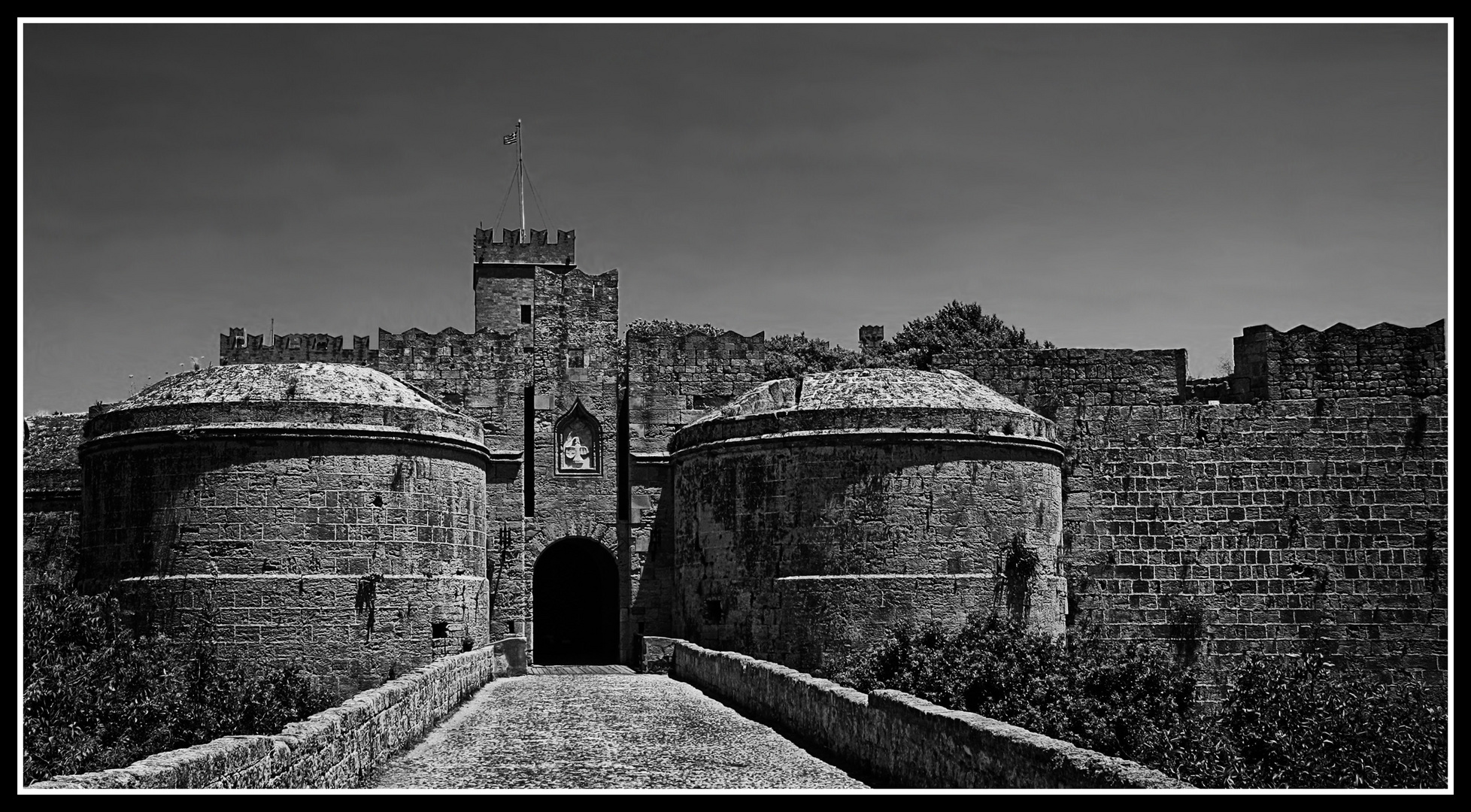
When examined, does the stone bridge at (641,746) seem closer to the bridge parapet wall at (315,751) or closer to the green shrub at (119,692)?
the bridge parapet wall at (315,751)

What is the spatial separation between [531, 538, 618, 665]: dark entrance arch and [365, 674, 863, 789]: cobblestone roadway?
9385 mm

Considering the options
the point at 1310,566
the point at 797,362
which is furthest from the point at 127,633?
the point at 1310,566

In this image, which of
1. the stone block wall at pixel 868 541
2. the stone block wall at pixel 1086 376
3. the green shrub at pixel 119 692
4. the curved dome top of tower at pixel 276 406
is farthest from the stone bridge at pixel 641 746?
the stone block wall at pixel 1086 376

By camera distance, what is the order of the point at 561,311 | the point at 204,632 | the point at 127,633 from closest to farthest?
the point at 127,633, the point at 204,632, the point at 561,311

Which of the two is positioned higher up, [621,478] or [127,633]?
[621,478]

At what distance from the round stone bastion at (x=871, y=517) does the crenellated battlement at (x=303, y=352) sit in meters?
7.47

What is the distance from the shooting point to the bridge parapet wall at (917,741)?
8.45m

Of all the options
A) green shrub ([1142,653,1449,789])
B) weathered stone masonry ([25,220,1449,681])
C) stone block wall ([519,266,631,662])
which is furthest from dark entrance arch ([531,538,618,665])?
green shrub ([1142,653,1449,789])

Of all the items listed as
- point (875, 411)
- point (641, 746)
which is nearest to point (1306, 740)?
point (641, 746)

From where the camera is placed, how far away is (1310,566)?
25.3m
